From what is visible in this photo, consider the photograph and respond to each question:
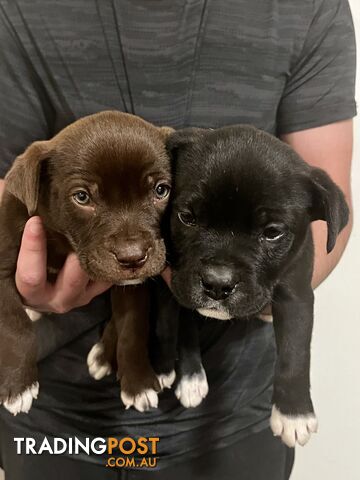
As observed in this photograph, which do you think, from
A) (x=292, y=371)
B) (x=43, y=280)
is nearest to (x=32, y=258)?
(x=43, y=280)

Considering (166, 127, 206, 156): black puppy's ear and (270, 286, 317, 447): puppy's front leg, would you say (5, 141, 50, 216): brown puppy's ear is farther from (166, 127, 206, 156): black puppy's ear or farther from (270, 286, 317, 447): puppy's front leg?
(270, 286, 317, 447): puppy's front leg

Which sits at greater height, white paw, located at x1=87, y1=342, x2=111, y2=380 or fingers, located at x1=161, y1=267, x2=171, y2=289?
fingers, located at x1=161, y1=267, x2=171, y2=289

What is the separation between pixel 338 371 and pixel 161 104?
102 centimetres

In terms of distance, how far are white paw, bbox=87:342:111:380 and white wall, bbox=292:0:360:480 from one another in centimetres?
Answer: 63

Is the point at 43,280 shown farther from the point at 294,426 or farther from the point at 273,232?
the point at 294,426

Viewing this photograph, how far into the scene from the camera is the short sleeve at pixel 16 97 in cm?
119

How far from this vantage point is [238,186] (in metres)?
0.98

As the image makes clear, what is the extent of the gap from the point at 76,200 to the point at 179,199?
8.6 inches

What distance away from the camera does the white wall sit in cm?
164

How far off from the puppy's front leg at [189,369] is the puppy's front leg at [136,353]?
7 centimetres

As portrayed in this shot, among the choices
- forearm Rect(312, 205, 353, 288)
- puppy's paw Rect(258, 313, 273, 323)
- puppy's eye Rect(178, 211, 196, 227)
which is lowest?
puppy's paw Rect(258, 313, 273, 323)

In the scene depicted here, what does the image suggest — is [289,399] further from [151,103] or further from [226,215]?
[151,103]

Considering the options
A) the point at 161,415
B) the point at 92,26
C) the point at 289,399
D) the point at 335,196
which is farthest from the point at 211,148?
the point at 161,415

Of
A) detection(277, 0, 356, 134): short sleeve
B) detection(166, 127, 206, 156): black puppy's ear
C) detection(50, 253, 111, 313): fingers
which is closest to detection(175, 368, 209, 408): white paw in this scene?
detection(50, 253, 111, 313): fingers
